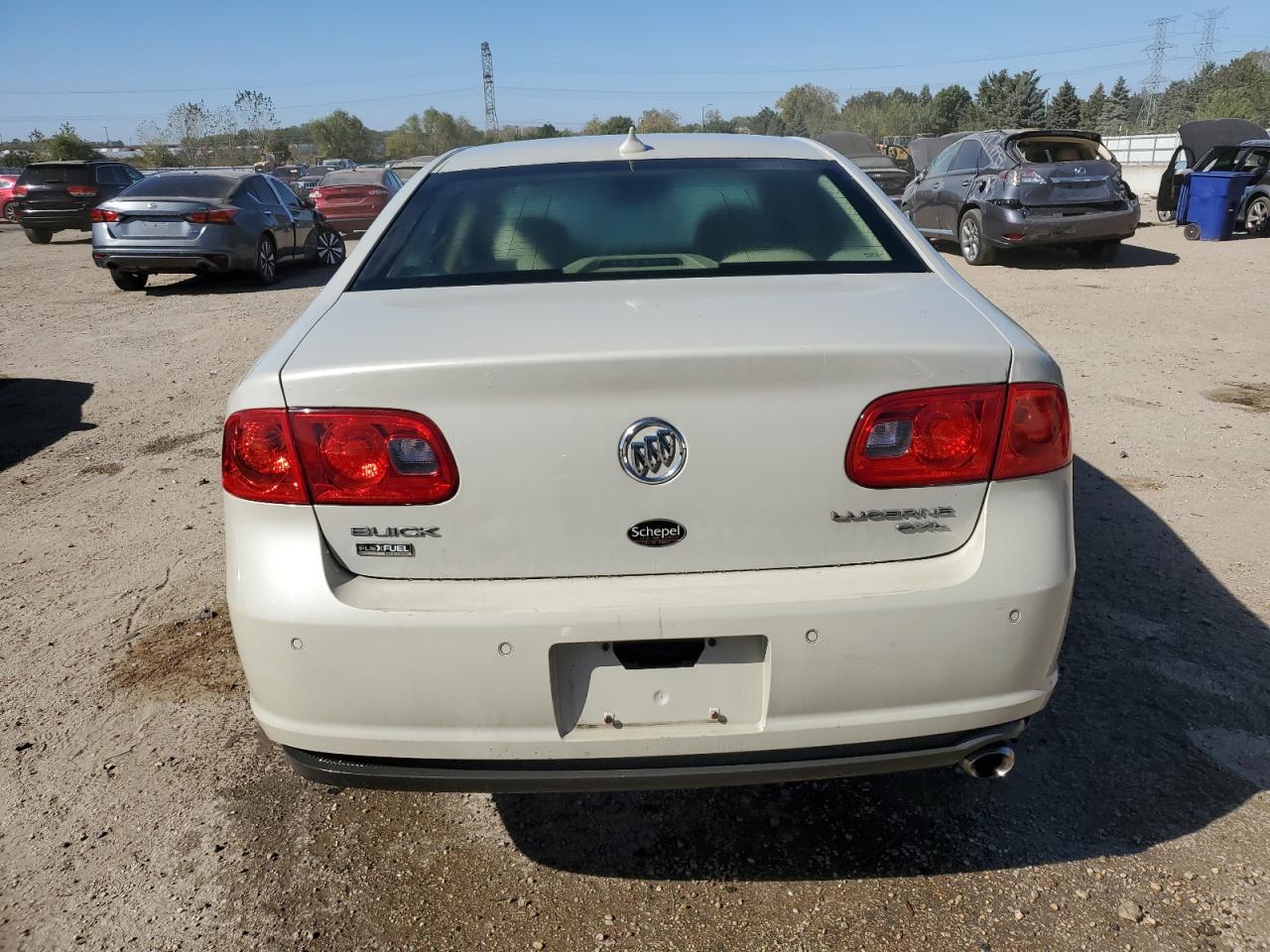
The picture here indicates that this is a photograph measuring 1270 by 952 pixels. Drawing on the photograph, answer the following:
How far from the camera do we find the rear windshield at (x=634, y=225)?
8.48 feet

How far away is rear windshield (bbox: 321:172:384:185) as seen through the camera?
764 inches

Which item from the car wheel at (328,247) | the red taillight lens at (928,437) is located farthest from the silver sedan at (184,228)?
the red taillight lens at (928,437)

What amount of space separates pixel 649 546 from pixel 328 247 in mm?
15029

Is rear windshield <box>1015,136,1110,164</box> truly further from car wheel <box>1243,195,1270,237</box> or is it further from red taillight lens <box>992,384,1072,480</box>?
red taillight lens <box>992,384,1072,480</box>

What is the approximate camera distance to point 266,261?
13.3m

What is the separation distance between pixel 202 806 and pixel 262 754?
0.86ft

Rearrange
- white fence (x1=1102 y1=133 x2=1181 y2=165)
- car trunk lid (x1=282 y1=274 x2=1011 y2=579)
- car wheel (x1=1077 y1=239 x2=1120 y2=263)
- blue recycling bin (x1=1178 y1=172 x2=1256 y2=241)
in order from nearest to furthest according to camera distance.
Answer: car trunk lid (x1=282 y1=274 x2=1011 y2=579), car wheel (x1=1077 y1=239 x2=1120 y2=263), blue recycling bin (x1=1178 y1=172 x2=1256 y2=241), white fence (x1=1102 y1=133 x2=1181 y2=165)

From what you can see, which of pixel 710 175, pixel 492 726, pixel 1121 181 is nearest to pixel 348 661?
pixel 492 726

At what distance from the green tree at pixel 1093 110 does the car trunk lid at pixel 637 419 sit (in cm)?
8126

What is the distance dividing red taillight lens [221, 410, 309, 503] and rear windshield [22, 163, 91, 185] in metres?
22.4

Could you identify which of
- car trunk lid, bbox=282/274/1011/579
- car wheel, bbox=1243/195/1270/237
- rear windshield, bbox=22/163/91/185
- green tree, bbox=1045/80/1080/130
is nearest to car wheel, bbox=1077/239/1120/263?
car wheel, bbox=1243/195/1270/237

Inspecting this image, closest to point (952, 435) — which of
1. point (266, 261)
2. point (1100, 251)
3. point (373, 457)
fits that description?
point (373, 457)

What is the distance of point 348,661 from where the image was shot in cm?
194

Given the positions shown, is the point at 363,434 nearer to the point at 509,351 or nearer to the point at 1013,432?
the point at 509,351
